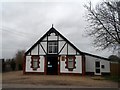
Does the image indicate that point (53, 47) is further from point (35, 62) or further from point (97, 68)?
point (97, 68)

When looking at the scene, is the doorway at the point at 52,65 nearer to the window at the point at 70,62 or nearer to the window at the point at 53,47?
the window at the point at 53,47

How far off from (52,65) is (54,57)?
3.96 ft

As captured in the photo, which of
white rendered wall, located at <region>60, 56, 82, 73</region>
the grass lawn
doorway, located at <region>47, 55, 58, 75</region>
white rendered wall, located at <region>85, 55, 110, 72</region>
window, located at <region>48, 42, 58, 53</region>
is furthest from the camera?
white rendered wall, located at <region>85, 55, 110, 72</region>

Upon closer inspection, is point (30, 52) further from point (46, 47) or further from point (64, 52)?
point (64, 52)

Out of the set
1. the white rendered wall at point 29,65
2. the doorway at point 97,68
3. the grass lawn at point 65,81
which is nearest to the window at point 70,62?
the white rendered wall at point 29,65

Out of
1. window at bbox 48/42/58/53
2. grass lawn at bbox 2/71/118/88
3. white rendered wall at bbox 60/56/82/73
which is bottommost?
grass lawn at bbox 2/71/118/88

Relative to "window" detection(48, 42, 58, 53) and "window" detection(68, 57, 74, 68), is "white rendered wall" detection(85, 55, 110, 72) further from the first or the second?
"window" detection(48, 42, 58, 53)

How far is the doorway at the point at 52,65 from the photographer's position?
33.0m

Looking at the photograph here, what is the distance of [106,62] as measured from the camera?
35.0 metres

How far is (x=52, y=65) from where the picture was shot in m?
33.3

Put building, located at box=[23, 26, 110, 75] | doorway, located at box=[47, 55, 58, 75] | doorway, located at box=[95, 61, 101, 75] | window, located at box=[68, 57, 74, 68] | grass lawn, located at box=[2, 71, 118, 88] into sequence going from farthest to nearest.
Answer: doorway, located at box=[95, 61, 101, 75], doorway, located at box=[47, 55, 58, 75], window, located at box=[68, 57, 74, 68], building, located at box=[23, 26, 110, 75], grass lawn, located at box=[2, 71, 118, 88]

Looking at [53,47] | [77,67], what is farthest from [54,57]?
[77,67]

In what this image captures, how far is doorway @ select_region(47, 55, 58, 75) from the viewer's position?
33.0 m

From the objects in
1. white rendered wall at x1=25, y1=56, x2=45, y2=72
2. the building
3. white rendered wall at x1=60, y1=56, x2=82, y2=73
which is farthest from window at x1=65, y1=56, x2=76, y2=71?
white rendered wall at x1=25, y1=56, x2=45, y2=72
